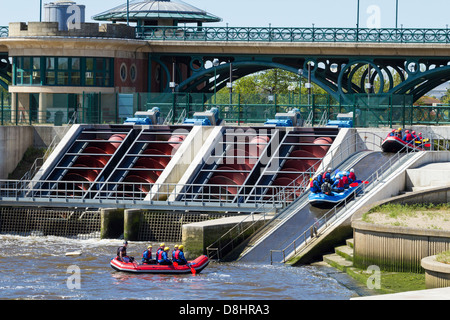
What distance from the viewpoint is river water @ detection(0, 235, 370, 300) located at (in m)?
38.2

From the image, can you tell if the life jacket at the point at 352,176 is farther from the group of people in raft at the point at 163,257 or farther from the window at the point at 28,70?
the window at the point at 28,70

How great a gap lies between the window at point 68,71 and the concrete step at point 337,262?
3064 centimetres

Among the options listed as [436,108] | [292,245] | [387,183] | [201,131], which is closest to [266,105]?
[201,131]

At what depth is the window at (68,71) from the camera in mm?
70312

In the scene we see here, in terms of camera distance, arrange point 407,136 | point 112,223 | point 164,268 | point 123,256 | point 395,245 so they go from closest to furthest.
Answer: point 395,245 < point 164,268 < point 123,256 < point 112,223 < point 407,136

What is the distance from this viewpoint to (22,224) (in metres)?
53.7

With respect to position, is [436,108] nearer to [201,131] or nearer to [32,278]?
[201,131]

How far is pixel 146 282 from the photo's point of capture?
40594 mm

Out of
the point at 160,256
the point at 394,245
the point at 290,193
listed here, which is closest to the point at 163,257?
the point at 160,256

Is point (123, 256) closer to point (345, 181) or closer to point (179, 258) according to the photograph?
point (179, 258)

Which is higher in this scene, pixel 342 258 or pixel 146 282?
pixel 342 258

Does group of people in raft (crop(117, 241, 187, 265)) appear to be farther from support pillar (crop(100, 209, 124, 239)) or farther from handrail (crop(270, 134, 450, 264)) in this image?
support pillar (crop(100, 209, 124, 239))

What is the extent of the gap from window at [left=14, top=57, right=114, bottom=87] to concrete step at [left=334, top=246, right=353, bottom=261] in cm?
3041

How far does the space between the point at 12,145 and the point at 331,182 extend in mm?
22195
